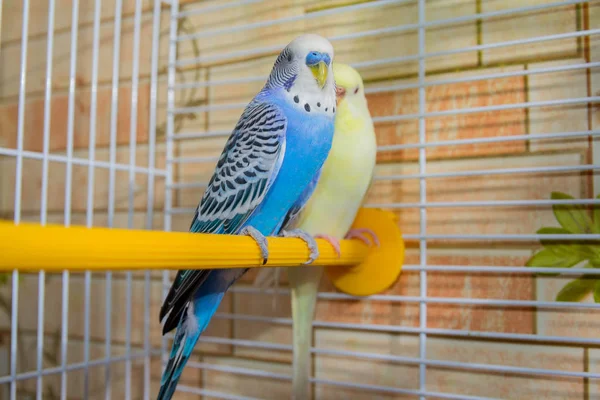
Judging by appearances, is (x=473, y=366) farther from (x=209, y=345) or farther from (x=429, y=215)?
(x=209, y=345)

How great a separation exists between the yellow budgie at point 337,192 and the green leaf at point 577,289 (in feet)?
1.16

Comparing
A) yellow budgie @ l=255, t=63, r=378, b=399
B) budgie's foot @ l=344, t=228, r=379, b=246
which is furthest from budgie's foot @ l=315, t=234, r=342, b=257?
budgie's foot @ l=344, t=228, r=379, b=246

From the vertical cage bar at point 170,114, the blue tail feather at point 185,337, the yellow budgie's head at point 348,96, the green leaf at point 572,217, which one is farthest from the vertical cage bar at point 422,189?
the vertical cage bar at point 170,114

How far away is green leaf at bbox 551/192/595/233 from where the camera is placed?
0.81m

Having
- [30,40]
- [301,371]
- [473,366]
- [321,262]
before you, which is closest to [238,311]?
[301,371]

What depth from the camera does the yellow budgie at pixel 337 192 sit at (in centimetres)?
85

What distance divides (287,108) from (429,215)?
0.35 meters

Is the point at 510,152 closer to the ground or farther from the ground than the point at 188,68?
closer to the ground

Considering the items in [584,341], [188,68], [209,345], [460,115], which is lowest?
[209,345]

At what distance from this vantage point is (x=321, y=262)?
0.79m

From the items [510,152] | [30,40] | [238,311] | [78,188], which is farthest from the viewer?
[30,40]

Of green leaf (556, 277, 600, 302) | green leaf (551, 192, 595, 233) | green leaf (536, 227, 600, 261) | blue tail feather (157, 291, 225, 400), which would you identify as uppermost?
green leaf (551, 192, 595, 233)

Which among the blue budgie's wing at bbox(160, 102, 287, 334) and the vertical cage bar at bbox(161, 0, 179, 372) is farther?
the vertical cage bar at bbox(161, 0, 179, 372)

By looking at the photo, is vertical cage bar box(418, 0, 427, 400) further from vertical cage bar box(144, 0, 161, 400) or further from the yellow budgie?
vertical cage bar box(144, 0, 161, 400)
